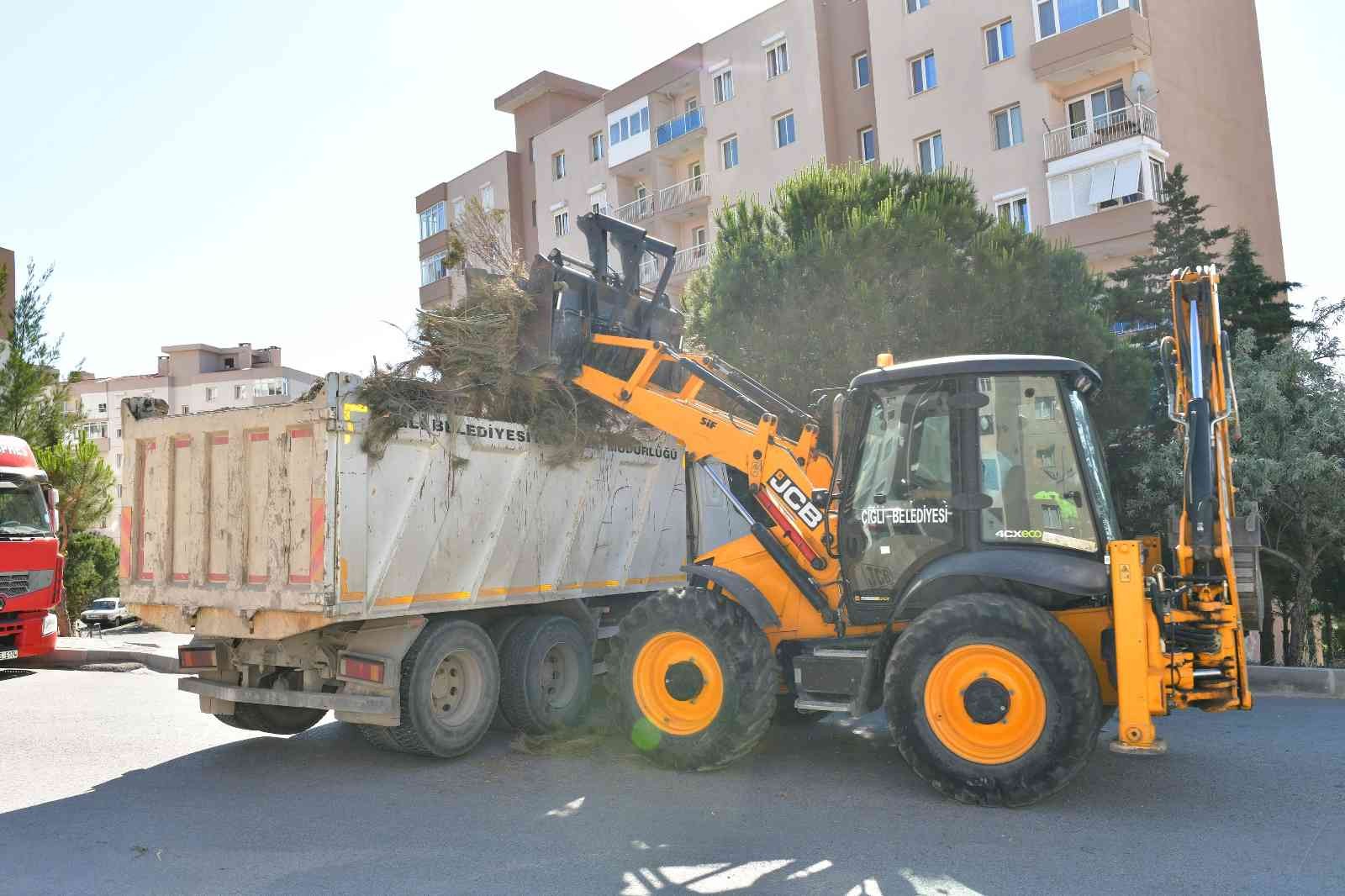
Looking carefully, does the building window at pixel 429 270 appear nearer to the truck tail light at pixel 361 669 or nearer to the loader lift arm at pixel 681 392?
the loader lift arm at pixel 681 392

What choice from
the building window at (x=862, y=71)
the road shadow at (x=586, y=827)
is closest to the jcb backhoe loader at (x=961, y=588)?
the road shadow at (x=586, y=827)

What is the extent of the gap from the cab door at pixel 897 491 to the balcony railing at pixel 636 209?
91.8 ft

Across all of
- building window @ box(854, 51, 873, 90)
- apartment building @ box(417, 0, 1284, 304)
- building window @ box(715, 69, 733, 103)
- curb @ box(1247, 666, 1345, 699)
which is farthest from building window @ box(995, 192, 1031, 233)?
curb @ box(1247, 666, 1345, 699)

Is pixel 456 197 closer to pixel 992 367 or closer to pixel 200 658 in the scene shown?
pixel 200 658

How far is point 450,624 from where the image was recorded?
7504 mm

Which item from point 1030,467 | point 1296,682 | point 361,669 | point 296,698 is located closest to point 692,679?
point 361,669

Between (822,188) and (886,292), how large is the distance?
7.68 feet

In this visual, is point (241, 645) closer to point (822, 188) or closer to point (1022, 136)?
point (822, 188)

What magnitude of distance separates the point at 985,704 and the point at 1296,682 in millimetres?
6198

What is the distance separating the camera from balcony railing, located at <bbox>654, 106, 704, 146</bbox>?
3191cm

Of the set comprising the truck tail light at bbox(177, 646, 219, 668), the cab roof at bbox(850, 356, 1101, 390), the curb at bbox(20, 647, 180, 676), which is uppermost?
the cab roof at bbox(850, 356, 1101, 390)

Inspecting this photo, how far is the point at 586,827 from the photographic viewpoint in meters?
5.71

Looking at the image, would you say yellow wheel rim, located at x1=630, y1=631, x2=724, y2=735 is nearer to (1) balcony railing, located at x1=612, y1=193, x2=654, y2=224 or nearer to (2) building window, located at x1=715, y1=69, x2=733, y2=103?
(2) building window, located at x1=715, y1=69, x2=733, y2=103

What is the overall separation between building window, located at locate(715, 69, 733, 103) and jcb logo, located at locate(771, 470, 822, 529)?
25663 millimetres
